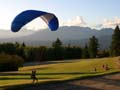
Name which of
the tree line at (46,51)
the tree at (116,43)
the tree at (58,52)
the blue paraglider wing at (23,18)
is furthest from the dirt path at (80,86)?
the tree at (58,52)

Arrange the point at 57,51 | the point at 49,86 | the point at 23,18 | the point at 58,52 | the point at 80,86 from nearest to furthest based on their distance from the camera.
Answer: the point at 23,18, the point at 49,86, the point at 80,86, the point at 57,51, the point at 58,52

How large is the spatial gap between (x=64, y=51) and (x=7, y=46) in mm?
22690

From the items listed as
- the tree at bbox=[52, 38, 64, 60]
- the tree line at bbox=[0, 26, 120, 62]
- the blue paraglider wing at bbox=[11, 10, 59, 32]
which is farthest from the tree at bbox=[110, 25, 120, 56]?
the blue paraglider wing at bbox=[11, 10, 59, 32]

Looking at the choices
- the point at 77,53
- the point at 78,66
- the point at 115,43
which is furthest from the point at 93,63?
the point at 77,53

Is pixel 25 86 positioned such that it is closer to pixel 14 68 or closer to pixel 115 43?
pixel 14 68

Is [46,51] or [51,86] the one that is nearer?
[51,86]

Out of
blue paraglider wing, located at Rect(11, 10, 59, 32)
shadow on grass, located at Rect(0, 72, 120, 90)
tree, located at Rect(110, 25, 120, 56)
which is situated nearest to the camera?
shadow on grass, located at Rect(0, 72, 120, 90)

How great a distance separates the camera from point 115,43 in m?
115

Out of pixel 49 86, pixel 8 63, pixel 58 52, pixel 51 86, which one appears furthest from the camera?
pixel 58 52

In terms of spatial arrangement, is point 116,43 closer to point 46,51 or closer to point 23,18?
point 46,51

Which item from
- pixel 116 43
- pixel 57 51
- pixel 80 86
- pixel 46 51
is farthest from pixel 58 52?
pixel 80 86

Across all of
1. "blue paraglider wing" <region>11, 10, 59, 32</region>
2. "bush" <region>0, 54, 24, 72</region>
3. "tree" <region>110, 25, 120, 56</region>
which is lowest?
"bush" <region>0, 54, 24, 72</region>

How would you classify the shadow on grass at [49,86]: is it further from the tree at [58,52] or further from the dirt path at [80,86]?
the tree at [58,52]

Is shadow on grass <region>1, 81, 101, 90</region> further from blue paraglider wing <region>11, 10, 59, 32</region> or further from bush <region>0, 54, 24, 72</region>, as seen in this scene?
bush <region>0, 54, 24, 72</region>
